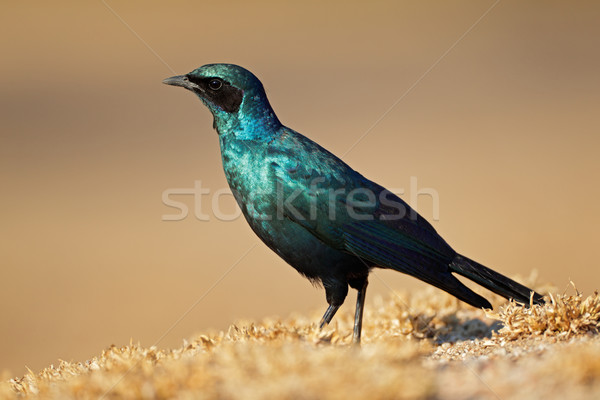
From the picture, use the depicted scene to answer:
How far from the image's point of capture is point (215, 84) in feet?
16.3

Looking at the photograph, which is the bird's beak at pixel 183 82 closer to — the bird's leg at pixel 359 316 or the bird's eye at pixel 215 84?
the bird's eye at pixel 215 84

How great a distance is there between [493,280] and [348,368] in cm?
248

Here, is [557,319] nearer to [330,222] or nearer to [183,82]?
[330,222]

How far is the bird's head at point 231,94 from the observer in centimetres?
491

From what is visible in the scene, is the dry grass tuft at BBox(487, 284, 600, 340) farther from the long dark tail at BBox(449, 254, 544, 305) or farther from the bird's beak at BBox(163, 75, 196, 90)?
the bird's beak at BBox(163, 75, 196, 90)

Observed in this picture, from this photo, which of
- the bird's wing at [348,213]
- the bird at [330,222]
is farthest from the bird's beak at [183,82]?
the bird's wing at [348,213]

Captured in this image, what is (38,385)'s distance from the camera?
3375 mm

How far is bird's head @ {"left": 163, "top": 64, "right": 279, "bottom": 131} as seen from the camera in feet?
16.1

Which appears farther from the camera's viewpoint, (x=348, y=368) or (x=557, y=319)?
(x=557, y=319)

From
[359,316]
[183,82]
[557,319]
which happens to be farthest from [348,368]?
[183,82]

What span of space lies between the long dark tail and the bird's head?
1869 millimetres

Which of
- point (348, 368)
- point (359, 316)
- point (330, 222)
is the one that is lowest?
point (348, 368)

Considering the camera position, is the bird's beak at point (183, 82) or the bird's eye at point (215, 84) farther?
the bird's beak at point (183, 82)

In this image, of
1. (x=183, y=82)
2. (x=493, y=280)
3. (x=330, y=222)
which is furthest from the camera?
(x=183, y=82)
